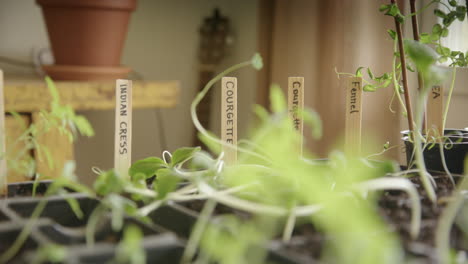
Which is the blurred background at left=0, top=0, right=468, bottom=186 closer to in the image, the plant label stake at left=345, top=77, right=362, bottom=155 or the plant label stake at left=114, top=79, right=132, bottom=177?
the plant label stake at left=345, top=77, right=362, bottom=155

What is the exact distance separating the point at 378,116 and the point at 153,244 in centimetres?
183

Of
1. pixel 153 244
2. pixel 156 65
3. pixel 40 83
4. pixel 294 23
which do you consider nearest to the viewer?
pixel 153 244

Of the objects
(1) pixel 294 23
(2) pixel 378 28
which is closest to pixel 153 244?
(2) pixel 378 28

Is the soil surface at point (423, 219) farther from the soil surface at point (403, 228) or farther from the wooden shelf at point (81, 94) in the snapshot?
the wooden shelf at point (81, 94)

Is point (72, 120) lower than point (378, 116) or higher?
higher

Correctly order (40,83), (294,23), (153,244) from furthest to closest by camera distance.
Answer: (294,23) → (40,83) → (153,244)

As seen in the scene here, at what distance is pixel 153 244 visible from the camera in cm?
44

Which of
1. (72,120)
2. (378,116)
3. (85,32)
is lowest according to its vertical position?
(378,116)

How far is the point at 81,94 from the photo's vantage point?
6.59 ft

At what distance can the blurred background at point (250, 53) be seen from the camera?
85.8 inches

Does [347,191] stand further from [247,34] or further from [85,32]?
[247,34]

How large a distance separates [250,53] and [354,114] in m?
2.27

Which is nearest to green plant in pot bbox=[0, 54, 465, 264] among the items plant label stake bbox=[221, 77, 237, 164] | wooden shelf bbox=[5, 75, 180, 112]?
plant label stake bbox=[221, 77, 237, 164]

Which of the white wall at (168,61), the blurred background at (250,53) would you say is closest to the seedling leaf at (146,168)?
the blurred background at (250,53)
